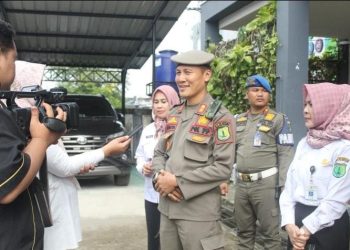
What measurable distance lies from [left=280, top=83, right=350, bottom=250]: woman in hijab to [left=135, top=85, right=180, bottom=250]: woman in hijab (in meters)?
1.32

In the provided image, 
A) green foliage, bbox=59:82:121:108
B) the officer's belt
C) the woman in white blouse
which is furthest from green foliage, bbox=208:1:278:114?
green foliage, bbox=59:82:121:108

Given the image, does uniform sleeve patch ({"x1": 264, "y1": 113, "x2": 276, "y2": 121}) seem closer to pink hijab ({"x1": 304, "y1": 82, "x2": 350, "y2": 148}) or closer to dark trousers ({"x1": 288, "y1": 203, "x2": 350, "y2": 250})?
pink hijab ({"x1": 304, "y1": 82, "x2": 350, "y2": 148})

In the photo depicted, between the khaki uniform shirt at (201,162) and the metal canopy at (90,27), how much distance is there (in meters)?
7.12

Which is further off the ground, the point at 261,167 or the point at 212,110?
the point at 212,110

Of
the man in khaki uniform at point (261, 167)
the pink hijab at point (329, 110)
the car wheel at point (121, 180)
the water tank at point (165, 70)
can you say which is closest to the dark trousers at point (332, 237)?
the pink hijab at point (329, 110)

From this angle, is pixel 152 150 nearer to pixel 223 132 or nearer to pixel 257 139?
pixel 257 139

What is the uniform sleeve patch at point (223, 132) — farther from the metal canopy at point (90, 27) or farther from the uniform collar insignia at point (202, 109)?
the metal canopy at point (90, 27)

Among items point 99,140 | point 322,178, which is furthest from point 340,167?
point 99,140

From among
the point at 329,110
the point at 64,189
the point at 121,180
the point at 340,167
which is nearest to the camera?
the point at 340,167

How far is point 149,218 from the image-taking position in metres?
3.61

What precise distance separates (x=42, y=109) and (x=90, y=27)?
9.95 m

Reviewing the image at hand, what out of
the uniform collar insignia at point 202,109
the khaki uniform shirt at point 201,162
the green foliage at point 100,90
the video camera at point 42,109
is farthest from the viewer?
the green foliage at point 100,90

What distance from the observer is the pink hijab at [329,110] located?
240cm

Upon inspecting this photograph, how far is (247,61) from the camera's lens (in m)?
5.49
